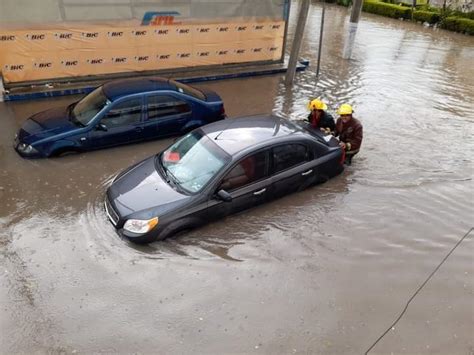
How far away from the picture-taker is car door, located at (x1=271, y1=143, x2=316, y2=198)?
22.6ft

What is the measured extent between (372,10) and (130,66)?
2273 centimetres

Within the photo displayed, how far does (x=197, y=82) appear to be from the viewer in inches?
523

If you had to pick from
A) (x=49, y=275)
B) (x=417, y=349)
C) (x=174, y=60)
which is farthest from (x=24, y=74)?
(x=417, y=349)

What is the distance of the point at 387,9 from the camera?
28.0m

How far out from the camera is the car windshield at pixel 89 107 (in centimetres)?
845

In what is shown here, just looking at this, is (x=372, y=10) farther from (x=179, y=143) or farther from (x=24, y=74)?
(x=179, y=143)

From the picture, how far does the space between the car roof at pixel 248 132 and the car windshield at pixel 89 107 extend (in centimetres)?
268

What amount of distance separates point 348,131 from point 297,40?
6.14 meters

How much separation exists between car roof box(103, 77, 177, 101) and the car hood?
2443mm

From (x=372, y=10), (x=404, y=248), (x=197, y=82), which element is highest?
(x=372, y=10)

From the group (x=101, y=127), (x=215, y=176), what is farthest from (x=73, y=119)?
(x=215, y=176)

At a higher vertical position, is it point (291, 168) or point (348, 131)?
point (348, 131)

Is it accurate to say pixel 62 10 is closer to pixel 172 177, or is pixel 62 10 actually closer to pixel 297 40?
pixel 297 40

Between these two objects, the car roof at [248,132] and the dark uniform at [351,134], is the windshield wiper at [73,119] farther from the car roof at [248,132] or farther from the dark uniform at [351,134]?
the dark uniform at [351,134]
